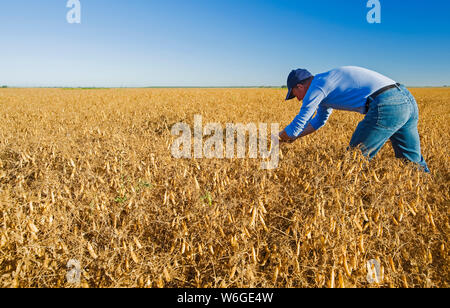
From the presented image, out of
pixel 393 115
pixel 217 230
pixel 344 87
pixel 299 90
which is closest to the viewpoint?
pixel 217 230

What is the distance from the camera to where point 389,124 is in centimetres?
272

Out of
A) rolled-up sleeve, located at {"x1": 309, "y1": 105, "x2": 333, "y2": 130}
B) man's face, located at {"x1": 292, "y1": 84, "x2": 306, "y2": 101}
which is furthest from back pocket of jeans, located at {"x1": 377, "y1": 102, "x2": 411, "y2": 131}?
man's face, located at {"x1": 292, "y1": 84, "x2": 306, "y2": 101}

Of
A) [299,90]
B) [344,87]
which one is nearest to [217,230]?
[299,90]

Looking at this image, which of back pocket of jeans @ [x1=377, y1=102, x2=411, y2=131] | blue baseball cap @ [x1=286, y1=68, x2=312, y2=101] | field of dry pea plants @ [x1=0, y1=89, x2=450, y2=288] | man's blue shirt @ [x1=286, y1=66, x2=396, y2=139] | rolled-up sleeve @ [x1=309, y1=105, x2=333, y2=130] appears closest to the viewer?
field of dry pea plants @ [x1=0, y1=89, x2=450, y2=288]

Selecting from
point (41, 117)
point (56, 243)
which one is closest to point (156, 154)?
point (56, 243)

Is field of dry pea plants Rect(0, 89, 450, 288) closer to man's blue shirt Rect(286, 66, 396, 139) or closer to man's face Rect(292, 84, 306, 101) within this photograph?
man's blue shirt Rect(286, 66, 396, 139)

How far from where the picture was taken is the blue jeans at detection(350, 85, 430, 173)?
8.83ft

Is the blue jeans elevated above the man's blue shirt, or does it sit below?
below

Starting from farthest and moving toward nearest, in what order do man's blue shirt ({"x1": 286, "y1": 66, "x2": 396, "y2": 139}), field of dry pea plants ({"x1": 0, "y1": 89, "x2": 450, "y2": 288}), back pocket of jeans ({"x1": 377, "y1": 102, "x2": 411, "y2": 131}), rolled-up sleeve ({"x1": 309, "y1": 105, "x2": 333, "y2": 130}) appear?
rolled-up sleeve ({"x1": 309, "y1": 105, "x2": 333, "y2": 130}) → man's blue shirt ({"x1": 286, "y1": 66, "x2": 396, "y2": 139}) → back pocket of jeans ({"x1": 377, "y1": 102, "x2": 411, "y2": 131}) → field of dry pea plants ({"x1": 0, "y1": 89, "x2": 450, "y2": 288})

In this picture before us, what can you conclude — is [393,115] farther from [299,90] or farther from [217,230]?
[217,230]

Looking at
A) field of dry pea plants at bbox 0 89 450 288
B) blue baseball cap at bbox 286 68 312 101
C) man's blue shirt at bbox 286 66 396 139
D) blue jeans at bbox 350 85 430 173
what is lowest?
field of dry pea plants at bbox 0 89 450 288

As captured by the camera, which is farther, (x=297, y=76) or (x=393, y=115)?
(x=297, y=76)

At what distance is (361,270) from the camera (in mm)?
1597
